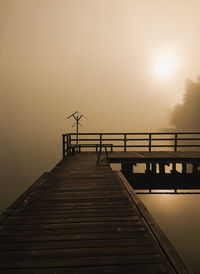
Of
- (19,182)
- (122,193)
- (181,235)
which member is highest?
(122,193)

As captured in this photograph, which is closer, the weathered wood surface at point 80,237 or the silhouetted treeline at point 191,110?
the weathered wood surface at point 80,237

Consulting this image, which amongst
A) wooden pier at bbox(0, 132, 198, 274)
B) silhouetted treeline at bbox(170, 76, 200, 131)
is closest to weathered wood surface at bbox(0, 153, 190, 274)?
wooden pier at bbox(0, 132, 198, 274)

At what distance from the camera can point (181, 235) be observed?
76.9 feet

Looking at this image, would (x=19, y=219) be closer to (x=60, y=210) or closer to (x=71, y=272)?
(x=60, y=210)

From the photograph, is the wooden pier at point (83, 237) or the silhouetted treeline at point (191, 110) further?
the silhouetted treeline at point (191, 110)

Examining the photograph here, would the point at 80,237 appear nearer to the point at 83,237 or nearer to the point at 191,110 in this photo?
the point at 83,237

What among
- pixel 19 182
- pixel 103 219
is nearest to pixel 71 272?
pixel 103 219

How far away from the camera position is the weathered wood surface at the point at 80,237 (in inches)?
82.0

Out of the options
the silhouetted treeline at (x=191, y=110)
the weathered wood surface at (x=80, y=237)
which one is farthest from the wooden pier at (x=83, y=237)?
the silhouetted treeline at (x=191, y=110)

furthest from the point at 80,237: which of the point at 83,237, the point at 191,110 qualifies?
the point at 191,110

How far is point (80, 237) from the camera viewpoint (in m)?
2.64

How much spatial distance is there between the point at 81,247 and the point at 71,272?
0.42m

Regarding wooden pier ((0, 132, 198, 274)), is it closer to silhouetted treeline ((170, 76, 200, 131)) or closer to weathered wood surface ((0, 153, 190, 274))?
weathered wood surface ((0, 153, 190, 274))

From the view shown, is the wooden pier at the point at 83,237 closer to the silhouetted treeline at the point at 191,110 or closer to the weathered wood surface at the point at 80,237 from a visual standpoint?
the weathered wood surface at the point at 80,237
